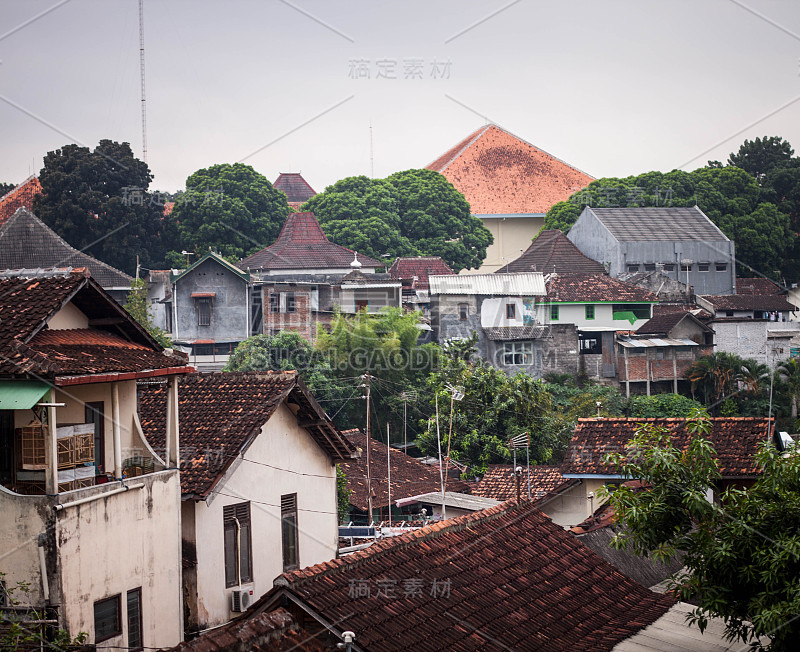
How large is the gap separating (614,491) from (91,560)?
15.4 feet

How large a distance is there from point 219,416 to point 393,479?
13.5 metres

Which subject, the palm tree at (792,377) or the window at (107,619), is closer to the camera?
the window at (107,619)

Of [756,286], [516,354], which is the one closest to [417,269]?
[516,354]

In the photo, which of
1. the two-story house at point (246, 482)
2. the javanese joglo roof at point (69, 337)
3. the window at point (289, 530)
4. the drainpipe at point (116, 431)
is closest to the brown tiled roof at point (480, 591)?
the javanese joglo roof at point (69, 337)

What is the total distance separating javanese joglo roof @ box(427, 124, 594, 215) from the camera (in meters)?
60.5

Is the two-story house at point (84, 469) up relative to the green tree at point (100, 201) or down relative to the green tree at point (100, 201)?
down

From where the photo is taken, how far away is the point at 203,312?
123 feet

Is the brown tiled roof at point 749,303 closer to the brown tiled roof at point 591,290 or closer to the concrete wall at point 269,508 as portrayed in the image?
the brown tiled roof at point 591,290

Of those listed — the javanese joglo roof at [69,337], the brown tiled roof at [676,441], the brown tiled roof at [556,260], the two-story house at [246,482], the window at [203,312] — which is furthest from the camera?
the brown tiled roof at [556,260]

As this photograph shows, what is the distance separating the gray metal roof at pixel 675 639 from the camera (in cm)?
855

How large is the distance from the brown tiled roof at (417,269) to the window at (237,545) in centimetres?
3114

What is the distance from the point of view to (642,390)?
3916 centimetres

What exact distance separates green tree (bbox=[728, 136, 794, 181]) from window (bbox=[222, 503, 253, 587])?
173 feet

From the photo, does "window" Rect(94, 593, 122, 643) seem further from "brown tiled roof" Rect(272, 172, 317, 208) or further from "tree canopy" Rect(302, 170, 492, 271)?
"brown tiled roof" Rect(272, 172, 317, 208)
